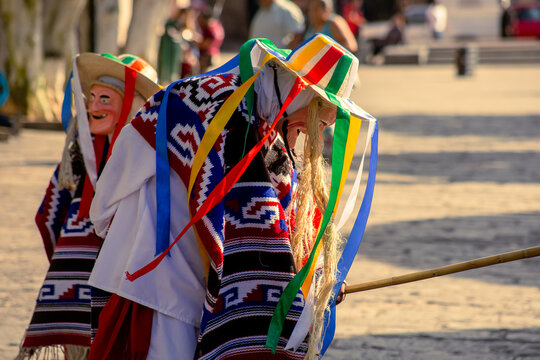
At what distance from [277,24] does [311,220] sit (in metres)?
7.95

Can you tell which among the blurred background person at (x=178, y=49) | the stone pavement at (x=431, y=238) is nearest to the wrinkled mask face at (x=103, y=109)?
the stone pavement at (x=431, y=238)

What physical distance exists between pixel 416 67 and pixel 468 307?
24.8 meters

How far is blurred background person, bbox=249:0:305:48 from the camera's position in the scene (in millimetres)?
11062

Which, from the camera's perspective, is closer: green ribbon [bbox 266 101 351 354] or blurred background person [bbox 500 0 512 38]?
green ribbon [bbox 266 101 351 354]

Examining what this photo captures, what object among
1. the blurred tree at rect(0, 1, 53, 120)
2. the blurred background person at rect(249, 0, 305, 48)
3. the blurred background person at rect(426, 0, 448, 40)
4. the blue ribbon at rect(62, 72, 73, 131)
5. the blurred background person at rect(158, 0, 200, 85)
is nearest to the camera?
the blue ribbon at rect(62, 72, 73, 131)

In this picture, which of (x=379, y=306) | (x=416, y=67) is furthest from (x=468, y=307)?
(x=416, y=67)

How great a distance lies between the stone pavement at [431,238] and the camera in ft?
16.6

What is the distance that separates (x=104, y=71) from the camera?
414 cm

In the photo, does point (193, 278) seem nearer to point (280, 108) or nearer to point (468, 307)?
point (280, 108)

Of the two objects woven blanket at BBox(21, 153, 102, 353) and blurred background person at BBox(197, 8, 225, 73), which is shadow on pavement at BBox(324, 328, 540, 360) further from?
blurred background person at BBox(197, 8, 225, 73)

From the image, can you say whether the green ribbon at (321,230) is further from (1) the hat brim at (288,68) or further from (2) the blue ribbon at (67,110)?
(2) the blue ribbon at (67,110)

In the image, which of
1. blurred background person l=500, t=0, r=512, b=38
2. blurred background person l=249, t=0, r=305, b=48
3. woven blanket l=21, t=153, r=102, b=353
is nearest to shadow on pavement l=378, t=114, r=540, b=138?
blurred background person l=249, t=0, r=305, b=48

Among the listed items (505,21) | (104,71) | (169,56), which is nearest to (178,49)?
(169,56)

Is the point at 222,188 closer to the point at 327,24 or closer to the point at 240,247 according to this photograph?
the point at 240,247
